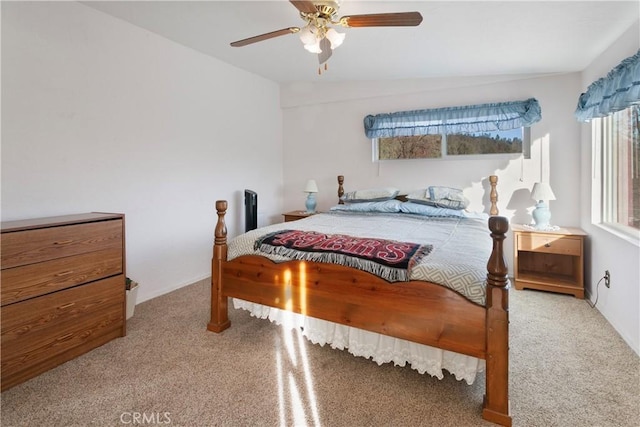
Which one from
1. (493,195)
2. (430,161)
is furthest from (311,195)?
(493,195)

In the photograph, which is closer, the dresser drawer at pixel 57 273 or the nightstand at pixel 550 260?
the dresser drawer at pixel 57 273

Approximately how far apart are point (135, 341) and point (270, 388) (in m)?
1.14

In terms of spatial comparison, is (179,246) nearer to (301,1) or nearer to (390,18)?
(301,1)

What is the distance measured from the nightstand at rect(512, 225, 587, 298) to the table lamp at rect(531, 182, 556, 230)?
14cm

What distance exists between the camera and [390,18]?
6.09 ft

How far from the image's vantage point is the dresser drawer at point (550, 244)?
291 cm

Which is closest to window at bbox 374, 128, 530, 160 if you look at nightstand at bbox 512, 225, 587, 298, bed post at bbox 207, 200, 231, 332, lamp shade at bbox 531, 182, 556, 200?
lamp shade at bbox 531, 182, 556, 200

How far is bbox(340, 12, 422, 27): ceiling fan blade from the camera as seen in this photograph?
1.82 meters

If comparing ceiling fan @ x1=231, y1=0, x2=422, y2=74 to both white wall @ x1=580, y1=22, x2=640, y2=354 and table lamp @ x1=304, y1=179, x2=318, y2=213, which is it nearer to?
white wall @ x1=580, y1=22, x2=640, y2=354

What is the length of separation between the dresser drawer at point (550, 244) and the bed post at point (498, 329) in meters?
2.01

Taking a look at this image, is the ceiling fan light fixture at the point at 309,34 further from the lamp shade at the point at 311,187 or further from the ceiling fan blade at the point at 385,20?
the lamp shade at the point at 311,187

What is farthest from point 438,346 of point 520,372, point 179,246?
point 179,246

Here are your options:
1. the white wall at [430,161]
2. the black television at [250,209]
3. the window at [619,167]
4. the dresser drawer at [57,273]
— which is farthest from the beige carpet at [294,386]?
the black television at [250,209]

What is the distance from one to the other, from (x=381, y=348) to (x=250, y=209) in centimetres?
264
